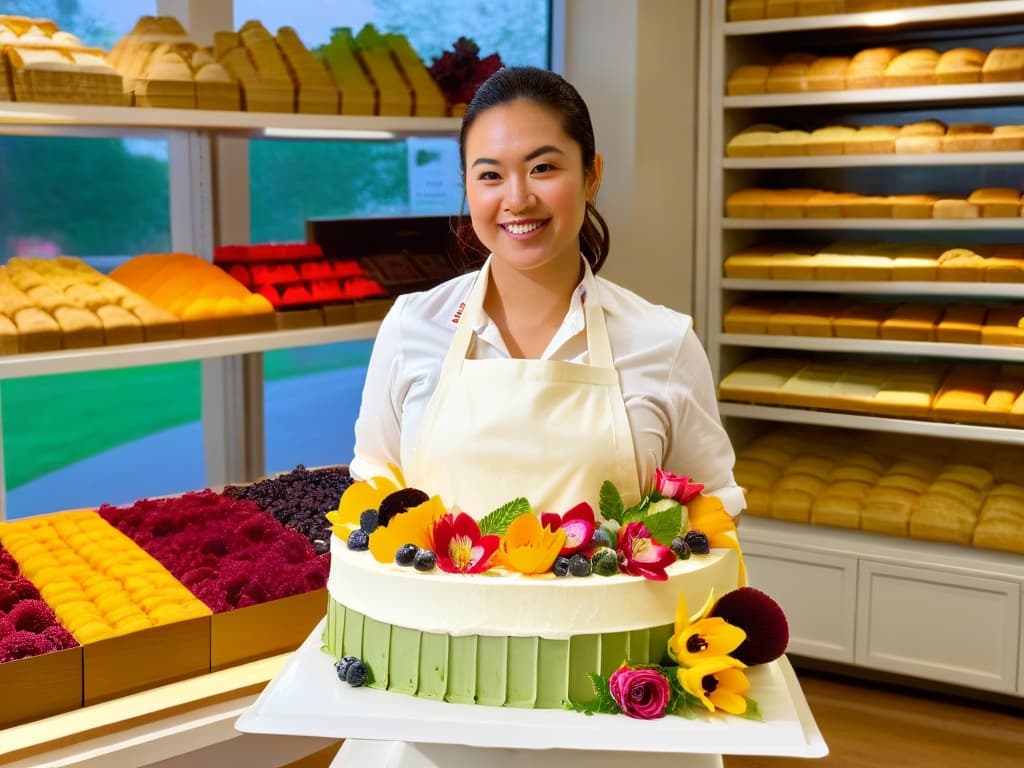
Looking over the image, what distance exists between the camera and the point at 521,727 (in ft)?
4.43

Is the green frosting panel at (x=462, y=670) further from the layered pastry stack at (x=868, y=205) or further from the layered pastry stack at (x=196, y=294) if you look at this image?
the layered pastry stack at (x=868, y=205)

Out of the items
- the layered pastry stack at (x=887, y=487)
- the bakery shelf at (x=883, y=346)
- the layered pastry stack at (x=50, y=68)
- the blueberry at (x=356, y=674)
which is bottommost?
the layered pastry stack at (x=887, y=487)

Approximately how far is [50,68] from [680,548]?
5.84 feet

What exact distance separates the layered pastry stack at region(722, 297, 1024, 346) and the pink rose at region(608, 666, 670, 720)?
2.46 meters

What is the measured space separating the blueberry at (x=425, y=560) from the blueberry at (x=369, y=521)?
0.13 metres

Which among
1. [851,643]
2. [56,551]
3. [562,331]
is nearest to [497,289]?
[562,331]

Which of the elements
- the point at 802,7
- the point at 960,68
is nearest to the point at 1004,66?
the point at 960,68

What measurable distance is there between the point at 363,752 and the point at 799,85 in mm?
2790

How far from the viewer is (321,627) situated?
64.3 inches

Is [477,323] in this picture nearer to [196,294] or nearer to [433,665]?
[433,665]

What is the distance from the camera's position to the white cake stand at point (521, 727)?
1.30 meters

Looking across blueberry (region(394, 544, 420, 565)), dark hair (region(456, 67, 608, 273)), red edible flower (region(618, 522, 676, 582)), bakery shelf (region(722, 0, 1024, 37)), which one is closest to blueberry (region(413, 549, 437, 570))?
blueberry (region(394, 544, 420, 565))

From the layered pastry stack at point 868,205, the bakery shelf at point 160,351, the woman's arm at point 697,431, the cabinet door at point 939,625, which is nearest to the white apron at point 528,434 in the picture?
the woman's arm at point 697,431

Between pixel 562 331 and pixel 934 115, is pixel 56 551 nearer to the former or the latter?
pixel 562 331
